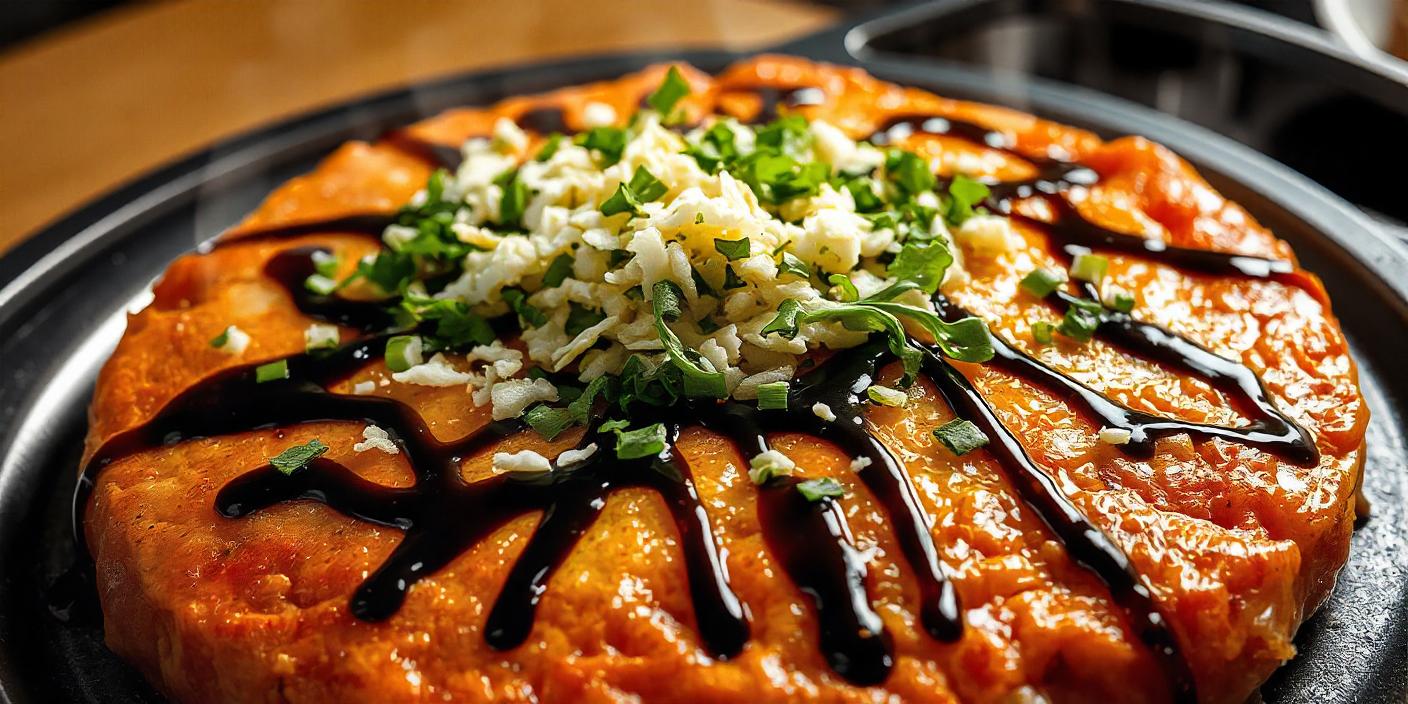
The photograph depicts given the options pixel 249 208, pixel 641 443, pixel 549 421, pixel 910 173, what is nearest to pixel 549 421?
pixel 549 421

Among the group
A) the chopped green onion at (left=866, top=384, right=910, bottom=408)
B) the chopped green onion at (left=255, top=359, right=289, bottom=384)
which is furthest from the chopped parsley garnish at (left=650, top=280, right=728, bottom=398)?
the chopped green onion at (left=255, top=359, right=289, bottom=384)

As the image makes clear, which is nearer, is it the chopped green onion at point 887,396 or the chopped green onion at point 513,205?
the chopped green onion at point 887,396

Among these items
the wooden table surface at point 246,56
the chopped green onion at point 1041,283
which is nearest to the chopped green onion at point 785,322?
the chopped green onion at point 1041,283

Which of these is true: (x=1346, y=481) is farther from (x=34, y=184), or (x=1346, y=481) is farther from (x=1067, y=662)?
(x=34, y=184)

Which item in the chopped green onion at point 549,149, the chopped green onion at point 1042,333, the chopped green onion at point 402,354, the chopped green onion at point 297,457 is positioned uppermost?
the chopped green onion at point 1042,333

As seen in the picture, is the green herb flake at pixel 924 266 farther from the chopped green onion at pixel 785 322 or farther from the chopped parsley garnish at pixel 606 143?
the chopped parsley garnish at pixel 606 143

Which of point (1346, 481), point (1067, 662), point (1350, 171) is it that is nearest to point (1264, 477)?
point (1346, 481)
